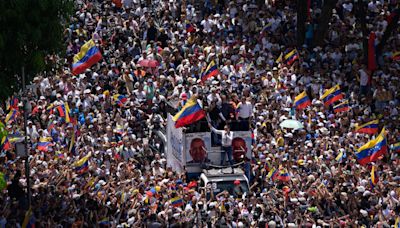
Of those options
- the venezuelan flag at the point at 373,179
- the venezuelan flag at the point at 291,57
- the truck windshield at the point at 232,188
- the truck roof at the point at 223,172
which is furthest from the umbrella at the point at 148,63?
the venezuelan flag at the point at 373,179

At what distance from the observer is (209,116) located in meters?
35.8

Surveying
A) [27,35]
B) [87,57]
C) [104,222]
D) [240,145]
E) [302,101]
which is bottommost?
[104,222]

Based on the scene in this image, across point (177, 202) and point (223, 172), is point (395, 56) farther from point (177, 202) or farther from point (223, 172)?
point (177, 202)

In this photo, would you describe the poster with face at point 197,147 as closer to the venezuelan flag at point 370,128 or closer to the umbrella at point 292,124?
the umbrella at point 292,124

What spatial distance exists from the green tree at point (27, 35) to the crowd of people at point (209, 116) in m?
1.17

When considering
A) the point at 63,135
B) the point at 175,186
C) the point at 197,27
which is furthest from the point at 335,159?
the point at 197,27

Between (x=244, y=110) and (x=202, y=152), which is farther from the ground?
(x=244, y=110)

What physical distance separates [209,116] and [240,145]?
123 centimetres

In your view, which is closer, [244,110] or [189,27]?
[244,110]

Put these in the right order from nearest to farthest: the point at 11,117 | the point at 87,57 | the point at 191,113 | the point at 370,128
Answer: the point at 191,113 → the point at 11,117 → the point at 370,128 → the point at 87,57

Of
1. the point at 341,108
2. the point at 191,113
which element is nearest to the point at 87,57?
the point at 191,113

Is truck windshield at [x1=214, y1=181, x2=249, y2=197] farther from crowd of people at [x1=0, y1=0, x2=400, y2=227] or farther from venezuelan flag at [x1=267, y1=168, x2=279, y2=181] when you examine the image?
venezuelan flag at [x1=267, y1=168, x2=279, y2=181]

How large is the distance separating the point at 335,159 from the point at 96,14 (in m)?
12.7

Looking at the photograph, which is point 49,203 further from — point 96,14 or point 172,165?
point 96,14
